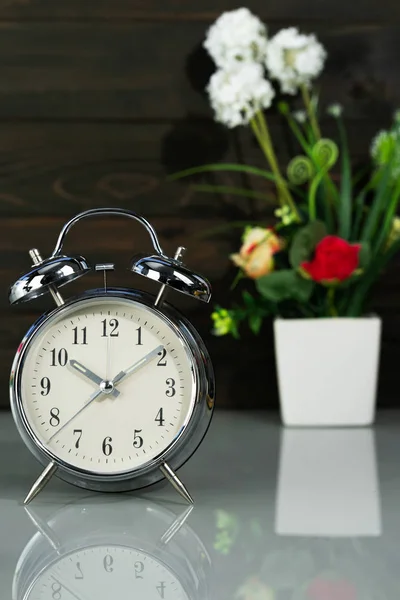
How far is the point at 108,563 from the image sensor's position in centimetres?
82

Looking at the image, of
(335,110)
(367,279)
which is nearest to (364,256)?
(367,279)

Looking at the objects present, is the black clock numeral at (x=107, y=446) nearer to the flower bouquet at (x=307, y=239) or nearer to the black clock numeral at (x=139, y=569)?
the black clock numeral at (x=139, y=569)

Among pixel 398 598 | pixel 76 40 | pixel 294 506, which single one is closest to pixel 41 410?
pixel 294 506

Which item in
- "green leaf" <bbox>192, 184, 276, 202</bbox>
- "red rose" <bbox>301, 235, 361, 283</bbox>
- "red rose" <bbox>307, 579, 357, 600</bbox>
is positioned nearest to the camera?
"red rose" <bbox>307, 579, 357, 600</bbox>

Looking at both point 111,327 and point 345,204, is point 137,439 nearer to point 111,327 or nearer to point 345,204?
point 111,327

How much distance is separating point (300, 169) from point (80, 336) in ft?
2.09

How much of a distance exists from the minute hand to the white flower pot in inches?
17.6

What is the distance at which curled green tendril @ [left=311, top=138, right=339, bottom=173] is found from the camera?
4.79ft

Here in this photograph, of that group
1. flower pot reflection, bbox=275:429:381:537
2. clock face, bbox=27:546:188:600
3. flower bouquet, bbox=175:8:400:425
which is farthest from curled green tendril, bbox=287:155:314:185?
clock face, bbox=27:546:188:600

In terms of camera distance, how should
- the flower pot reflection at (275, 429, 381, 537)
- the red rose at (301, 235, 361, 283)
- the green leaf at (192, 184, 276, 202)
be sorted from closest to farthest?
the flower pot reflection at (275, 429, 381, 537) < the red rose at (301, 235, 361, 283) < the green leaf at (192, 184, 276, 202)

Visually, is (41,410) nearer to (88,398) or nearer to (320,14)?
(88,398)

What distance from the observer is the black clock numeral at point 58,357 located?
3.25ft

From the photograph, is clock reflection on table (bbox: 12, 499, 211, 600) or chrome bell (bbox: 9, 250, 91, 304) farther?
chrome bell (bbox: 9, 250, 91, 304)

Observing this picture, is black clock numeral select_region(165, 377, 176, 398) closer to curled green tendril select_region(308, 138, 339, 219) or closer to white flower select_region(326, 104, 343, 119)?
curled green tendril select_region(308, 138, 339, 219)
